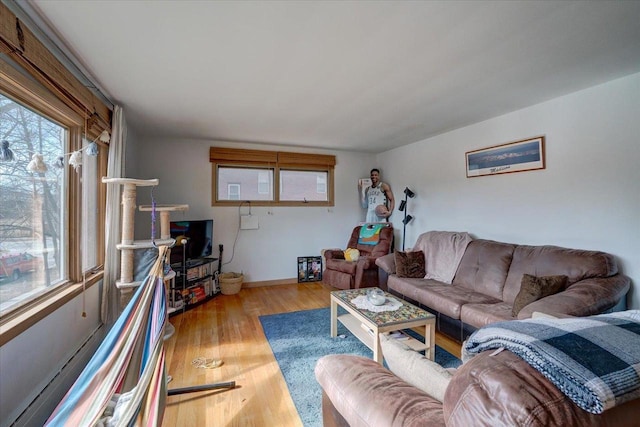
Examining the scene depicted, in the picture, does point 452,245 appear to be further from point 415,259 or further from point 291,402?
point 291,402

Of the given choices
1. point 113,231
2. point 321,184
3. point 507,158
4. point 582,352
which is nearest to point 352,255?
point 321,184

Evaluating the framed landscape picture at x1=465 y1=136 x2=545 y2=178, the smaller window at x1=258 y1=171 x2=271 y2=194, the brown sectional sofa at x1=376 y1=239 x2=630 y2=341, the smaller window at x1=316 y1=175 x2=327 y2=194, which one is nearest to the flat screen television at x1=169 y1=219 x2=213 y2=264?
the smaller window at x1=258 y1=171 x2=271 y2=194

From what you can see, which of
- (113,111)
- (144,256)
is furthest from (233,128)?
(144,256)

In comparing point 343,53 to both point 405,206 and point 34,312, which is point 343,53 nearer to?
point 34,312

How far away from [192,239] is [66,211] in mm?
1742

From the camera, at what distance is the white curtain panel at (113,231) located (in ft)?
8.01

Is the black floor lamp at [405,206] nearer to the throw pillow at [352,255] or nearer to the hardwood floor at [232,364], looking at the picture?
the throw pillow at [352,255]

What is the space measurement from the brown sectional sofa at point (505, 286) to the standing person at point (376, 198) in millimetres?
1638

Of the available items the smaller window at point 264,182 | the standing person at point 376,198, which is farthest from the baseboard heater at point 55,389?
the standing person at point 376,198

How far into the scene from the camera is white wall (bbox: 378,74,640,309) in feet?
7.22

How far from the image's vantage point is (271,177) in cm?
462

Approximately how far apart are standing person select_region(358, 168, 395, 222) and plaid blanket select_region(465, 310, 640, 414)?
4.21 metres

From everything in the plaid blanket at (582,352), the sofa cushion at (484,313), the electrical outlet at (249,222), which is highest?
the electrical outlet at (249,222)

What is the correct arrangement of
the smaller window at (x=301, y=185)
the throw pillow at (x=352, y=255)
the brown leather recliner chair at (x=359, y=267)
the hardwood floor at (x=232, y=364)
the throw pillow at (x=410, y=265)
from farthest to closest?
the smaller window at (x=301, y=185) → the throw pillow at (x=352, y=255) → the brown leather recliner chair at (x=359, y=267) → the throw pillow at (x=410, y=265) → the hardwood floor at (x=232, y=364)
